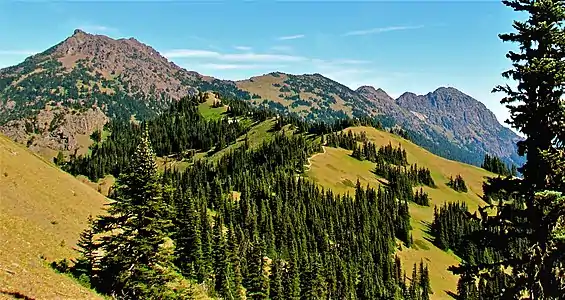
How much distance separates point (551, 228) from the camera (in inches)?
806

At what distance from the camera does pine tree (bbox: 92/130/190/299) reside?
1398 inches

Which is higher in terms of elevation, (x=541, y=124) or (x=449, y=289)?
(x=541, y=124)

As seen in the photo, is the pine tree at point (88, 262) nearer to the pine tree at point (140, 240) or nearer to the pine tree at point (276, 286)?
the pine tree at point (140, 240)

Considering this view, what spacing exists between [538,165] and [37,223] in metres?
48.2

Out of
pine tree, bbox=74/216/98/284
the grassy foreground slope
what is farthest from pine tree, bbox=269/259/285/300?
pine tree, bbox=74/216/98/284

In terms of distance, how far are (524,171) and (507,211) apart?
214 cm

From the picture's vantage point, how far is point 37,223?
4841cm

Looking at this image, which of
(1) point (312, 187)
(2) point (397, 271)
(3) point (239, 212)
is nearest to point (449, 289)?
(2) point (397, 271)

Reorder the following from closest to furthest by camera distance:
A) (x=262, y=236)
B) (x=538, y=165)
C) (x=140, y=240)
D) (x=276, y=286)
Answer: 1. (x=538, y=165)
2. (x=140, y=240)
3. (x=276, y=286)
4. (x=262, y=236)

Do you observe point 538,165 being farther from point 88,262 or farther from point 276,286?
point 276,286

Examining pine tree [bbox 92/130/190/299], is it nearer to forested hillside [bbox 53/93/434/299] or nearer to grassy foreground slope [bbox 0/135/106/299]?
forested hillside [bbox 53/93/434/299]

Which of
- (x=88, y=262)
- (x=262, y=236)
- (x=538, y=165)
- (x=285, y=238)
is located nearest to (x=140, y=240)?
(x=88, y=262)

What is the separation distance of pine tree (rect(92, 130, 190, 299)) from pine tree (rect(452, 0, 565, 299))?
24454mm

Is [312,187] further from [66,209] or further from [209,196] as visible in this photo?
[66,209]
